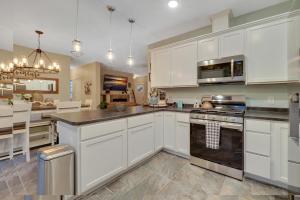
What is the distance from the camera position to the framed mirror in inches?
169

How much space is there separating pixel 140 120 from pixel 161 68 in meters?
1.65

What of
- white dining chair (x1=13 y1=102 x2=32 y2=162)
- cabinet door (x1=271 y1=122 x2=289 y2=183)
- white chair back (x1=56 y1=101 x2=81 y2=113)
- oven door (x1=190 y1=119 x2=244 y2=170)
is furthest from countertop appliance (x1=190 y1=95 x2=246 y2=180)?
white dining chair (x1=13 y1=102 x2=32 y2=162)

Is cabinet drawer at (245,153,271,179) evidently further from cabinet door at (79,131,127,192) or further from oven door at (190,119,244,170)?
cabinet door at (79,131,127,192)

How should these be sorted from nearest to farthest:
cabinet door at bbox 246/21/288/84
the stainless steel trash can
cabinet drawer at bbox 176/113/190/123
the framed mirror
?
the stainless steel trash can < cabinet door at bbox 246/21/288/84 < cabinet drawer at bbox 176/113/190/123 < the framed mirror

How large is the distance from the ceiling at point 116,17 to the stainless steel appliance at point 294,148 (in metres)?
1.86

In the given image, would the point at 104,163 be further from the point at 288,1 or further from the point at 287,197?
the point at 288,1

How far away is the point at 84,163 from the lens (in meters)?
1.55

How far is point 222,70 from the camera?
8.11 ft

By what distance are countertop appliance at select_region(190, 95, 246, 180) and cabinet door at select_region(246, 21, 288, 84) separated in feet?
1.62

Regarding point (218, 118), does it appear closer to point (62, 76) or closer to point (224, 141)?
point (224, 141)

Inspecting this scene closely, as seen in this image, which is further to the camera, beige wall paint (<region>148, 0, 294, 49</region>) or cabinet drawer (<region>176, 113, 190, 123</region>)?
cabinet drawer (<region>176, 113, 190, 123</region>)

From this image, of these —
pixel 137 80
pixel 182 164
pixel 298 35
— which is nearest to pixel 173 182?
pixel 182 164

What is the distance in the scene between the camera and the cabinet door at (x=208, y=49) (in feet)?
8.43

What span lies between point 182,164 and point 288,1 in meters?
3.21
